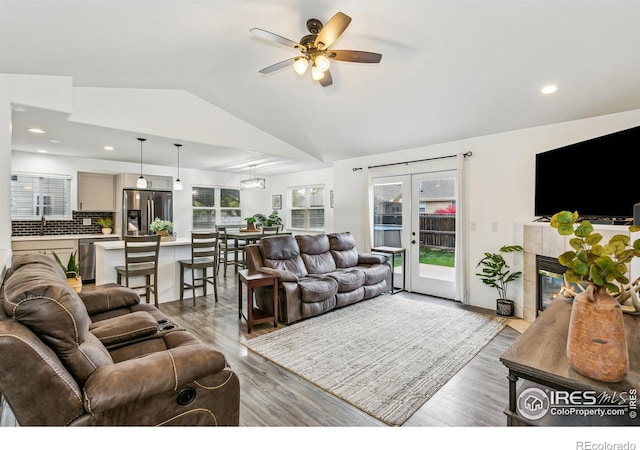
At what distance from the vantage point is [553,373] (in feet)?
3.31

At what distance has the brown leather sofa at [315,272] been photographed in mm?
3826

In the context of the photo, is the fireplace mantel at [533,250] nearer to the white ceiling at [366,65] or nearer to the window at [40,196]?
the white ceiling at [366,65]

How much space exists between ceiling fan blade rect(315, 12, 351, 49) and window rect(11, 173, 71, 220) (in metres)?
6.10

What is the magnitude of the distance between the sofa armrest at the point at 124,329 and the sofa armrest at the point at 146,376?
60cm

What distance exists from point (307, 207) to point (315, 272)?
11.8 feet

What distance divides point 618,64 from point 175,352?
13.2 feet

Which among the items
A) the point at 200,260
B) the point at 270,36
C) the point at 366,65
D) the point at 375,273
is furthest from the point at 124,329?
the point at 375,273

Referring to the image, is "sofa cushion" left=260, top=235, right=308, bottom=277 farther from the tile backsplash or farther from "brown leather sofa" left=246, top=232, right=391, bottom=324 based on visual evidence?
the tile backsplash

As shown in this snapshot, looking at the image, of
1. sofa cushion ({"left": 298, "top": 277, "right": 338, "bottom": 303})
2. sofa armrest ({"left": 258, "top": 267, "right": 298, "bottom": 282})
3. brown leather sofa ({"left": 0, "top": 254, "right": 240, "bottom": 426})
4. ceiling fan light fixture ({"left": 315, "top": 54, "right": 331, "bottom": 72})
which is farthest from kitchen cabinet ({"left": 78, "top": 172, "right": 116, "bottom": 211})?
ceiling fan light fixture ({"left": 315, "top": 54, "right": 331, "bottom": 72})

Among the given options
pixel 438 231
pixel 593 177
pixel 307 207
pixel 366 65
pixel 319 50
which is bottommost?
pixel 438 231

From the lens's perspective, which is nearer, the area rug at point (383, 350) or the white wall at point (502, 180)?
the area rug at point (383, 350)

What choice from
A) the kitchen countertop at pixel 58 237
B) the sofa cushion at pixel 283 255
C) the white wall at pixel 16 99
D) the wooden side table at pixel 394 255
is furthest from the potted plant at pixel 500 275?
the kitchen countertop at pixel 58 237

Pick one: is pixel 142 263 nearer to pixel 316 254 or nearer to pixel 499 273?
pixel 316 254

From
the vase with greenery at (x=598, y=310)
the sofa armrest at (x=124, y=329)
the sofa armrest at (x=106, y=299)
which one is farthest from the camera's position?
the sofa armrest at (x=106, y=299)
